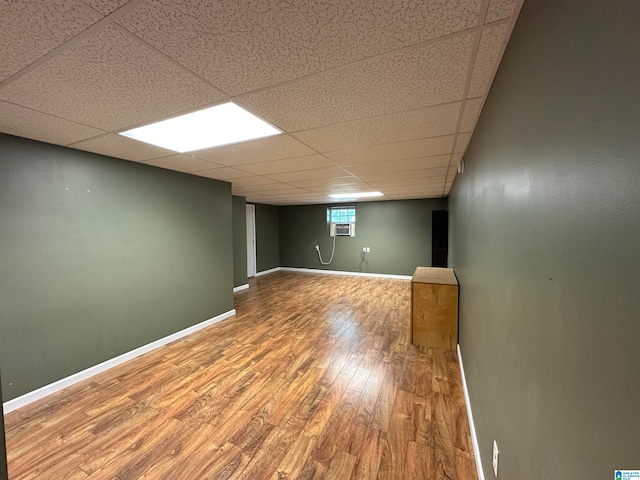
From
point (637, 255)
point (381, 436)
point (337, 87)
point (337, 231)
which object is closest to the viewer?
Answer: point (637, 255)

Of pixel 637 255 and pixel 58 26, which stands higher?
pixel 58 26

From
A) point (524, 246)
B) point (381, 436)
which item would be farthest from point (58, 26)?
point (381, 436)

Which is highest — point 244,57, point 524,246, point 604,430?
point 244,57

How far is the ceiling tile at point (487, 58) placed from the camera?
96 cm

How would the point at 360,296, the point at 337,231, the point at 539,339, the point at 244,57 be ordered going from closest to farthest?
the point at 539,339, the point at 244,57, the point at 360,296, the point at 337,231

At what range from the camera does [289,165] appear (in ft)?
9.37

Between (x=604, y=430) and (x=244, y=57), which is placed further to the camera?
(x=244, y=57)

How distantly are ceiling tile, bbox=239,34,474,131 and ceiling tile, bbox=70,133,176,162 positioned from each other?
1.33 m

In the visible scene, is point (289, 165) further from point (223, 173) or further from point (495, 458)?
point (495, 458)

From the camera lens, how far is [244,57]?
3.51ft

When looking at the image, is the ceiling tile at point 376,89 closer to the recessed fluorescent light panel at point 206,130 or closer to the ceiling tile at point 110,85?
the recessed fluorescent light panel at point 206,130

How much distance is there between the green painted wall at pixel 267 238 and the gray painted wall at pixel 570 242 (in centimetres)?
674

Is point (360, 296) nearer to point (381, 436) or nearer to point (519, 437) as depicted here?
point (381, 436)

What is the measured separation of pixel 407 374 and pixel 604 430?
88.7 inches
